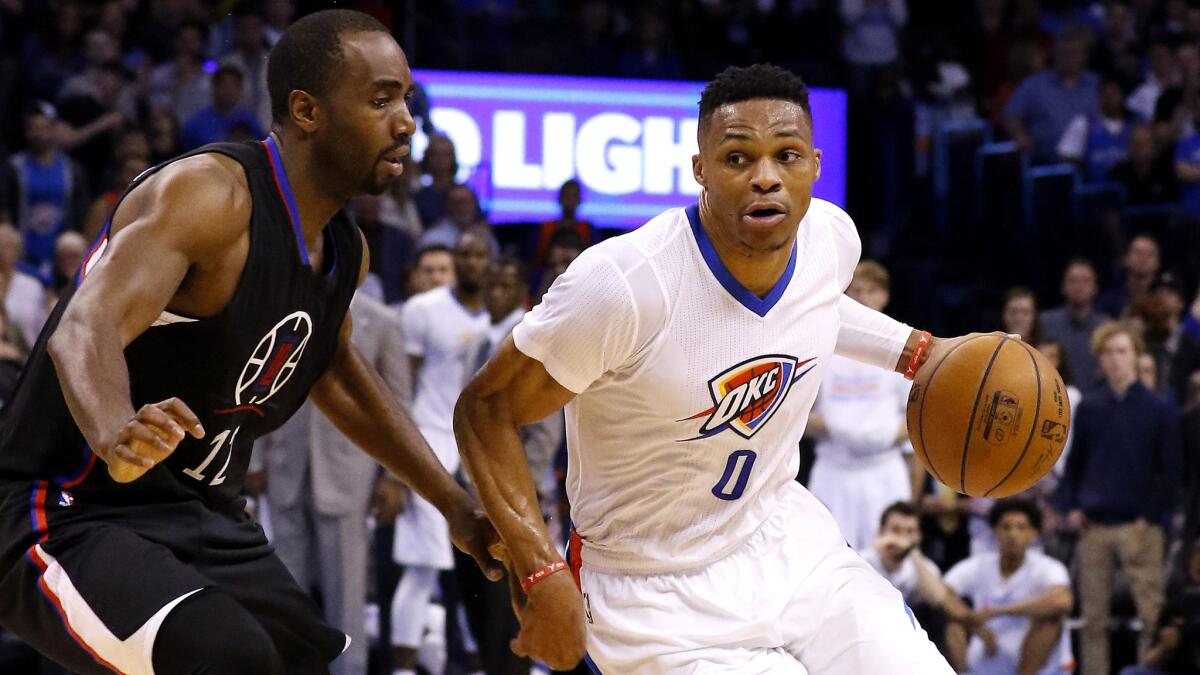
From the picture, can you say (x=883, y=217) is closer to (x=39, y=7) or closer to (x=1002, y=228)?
(x=1002, y=228)

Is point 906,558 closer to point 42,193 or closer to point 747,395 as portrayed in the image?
point 747,395

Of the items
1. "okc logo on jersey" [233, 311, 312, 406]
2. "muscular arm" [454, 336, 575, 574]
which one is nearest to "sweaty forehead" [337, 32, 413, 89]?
"okc logo on jersey" [233, 311, 312, 406]

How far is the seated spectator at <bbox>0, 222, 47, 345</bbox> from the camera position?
26.5 ft

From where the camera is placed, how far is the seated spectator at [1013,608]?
747cm

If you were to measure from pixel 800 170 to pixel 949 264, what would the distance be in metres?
8.77

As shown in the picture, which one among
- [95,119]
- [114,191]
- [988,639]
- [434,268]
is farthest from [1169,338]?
[95,119]

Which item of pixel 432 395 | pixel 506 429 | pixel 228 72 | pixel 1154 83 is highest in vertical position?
pixel 228 72

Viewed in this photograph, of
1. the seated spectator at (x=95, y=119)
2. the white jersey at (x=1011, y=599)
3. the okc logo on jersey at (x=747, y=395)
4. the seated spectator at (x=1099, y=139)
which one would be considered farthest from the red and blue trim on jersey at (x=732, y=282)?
the seated spectator at (x=1099, y=139)

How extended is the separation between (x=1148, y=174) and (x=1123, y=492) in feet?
12.6

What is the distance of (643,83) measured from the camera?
11.3 meters

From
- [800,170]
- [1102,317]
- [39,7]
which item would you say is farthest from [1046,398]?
[39,7]

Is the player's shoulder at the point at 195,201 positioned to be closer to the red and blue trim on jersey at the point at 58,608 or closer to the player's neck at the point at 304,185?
the player's neck at the point at 304,185

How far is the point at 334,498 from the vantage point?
274 inches

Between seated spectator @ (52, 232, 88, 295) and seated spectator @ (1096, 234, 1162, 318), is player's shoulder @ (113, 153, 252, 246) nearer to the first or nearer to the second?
seated spectator @ (52, 232, 88, 295)
